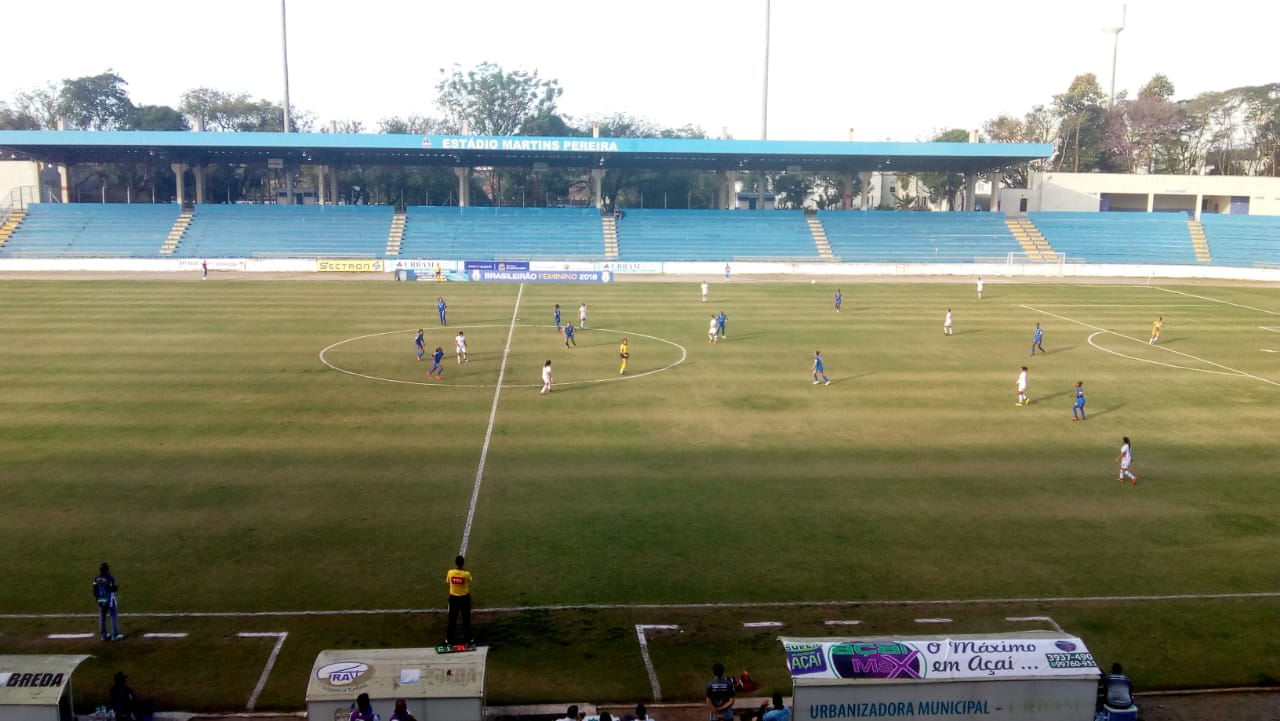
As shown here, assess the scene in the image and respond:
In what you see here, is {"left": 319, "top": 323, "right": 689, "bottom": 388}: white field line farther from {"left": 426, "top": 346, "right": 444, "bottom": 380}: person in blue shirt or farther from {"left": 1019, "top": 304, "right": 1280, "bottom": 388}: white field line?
{"left": 1019, "top": 304, "right": 1280, "bottom": 388}: white field line

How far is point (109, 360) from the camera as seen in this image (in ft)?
112

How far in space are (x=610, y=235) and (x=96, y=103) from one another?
67596 millimetres

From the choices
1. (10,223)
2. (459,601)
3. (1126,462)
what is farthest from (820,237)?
(459,601)

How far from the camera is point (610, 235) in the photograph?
257 ft

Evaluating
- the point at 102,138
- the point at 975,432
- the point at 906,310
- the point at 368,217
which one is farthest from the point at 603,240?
the point at 975,432

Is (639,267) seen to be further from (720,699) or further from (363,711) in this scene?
(363,711)

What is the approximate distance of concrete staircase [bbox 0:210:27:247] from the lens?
2790 inches

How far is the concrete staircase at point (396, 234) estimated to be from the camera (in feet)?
241

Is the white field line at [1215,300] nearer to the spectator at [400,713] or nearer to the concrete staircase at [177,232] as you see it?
Answer: the spectator at [400,713]

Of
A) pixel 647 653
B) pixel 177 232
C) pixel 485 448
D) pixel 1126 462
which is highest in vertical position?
pixel 177 232

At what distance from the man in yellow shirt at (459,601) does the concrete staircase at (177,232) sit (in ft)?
217

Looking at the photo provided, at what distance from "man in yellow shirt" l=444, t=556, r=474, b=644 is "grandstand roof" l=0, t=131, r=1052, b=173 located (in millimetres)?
61413

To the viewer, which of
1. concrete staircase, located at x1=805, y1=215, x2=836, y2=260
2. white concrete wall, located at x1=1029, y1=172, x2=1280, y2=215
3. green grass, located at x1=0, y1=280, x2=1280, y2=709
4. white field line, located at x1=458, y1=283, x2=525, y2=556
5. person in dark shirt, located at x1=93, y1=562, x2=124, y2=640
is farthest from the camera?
white concrete wall, located at x1=1029, y1=172, x2=1280, y2=215

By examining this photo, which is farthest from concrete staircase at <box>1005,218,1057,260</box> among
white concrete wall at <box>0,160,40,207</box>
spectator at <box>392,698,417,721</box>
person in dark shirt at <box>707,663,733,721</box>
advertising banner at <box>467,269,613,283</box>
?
white concrete wall at <box>0,160,40,207</box>
